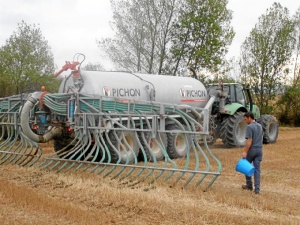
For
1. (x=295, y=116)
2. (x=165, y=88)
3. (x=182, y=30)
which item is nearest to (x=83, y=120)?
(x=165, y=88)

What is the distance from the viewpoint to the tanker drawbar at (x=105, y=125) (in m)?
7.53

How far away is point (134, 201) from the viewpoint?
5.57 m

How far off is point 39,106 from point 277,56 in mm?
18960

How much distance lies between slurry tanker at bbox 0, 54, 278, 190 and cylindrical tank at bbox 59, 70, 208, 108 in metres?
0.02

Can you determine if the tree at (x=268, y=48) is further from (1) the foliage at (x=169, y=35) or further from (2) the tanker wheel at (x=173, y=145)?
(2) the tanker wheel at (x=173, y=145)

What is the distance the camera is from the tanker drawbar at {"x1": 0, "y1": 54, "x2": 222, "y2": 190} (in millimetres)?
7531

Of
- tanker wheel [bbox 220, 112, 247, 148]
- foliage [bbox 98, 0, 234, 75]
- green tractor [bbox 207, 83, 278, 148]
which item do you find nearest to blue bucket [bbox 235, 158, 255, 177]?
green tractor [bbox 207, 83, 278, 148]

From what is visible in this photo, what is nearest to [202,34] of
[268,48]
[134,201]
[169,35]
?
[169,35]

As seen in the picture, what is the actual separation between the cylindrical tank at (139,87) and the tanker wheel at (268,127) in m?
2.77

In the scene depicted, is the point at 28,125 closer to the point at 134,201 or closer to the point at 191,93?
the point at 134,201

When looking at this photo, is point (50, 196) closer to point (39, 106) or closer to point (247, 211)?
point (247, 211)

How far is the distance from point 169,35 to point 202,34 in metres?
1.56

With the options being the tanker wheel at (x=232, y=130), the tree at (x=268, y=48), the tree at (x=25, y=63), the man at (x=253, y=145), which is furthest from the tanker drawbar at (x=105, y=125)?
the tree at (x=268, y=48)

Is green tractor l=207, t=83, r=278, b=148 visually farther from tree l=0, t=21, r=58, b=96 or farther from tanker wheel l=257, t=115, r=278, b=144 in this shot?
tree l=0, t=21, r=58, b=96
